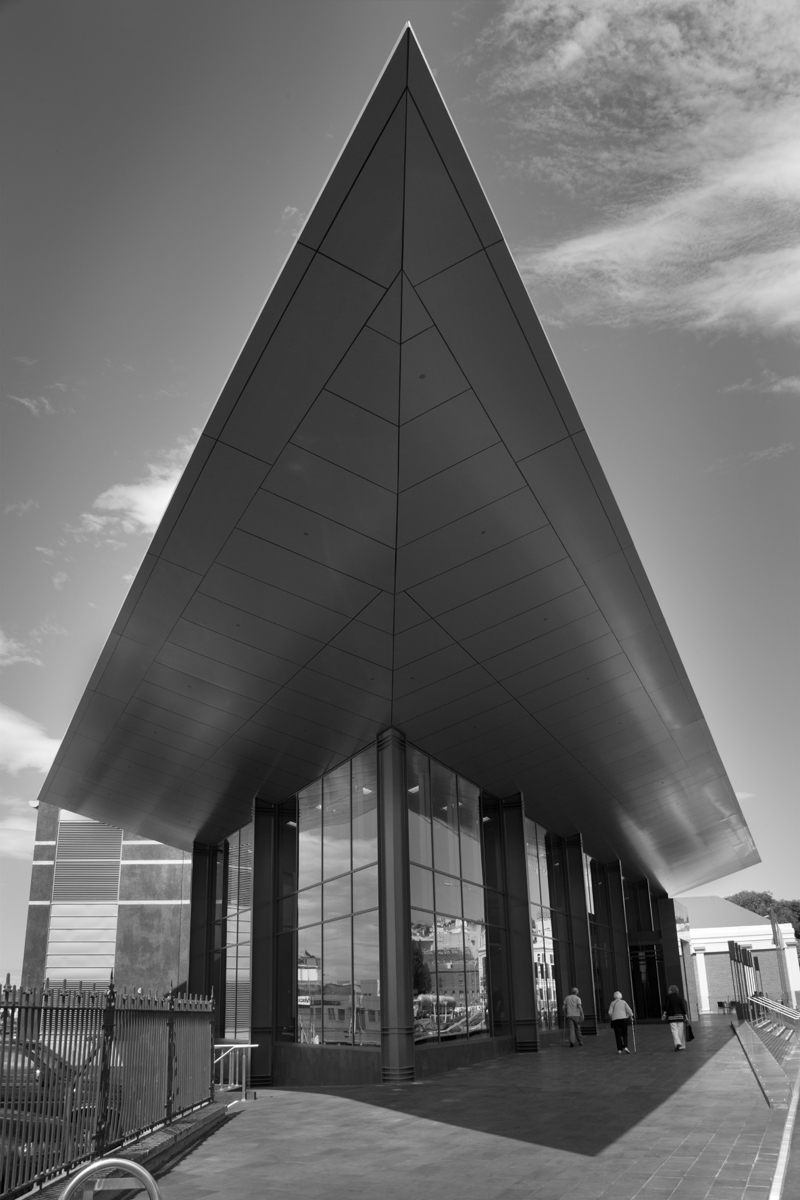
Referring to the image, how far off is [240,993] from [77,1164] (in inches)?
640

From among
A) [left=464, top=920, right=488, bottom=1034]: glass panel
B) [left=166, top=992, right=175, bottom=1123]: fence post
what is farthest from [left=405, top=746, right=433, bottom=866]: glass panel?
[left=166, top=992, right=175, bottom=1123]: fence post

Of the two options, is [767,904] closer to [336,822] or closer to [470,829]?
[470,829]

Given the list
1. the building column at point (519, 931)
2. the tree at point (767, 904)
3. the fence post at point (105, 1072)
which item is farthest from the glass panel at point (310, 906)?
the tree at point (767, 904)

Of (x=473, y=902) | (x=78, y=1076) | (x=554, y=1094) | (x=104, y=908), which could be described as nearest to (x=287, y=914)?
(x=473, y=902)

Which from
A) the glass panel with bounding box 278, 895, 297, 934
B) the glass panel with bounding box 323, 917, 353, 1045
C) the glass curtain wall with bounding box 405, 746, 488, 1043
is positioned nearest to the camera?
the glass curtain wall with bounding box 405, 746, 488, 1043

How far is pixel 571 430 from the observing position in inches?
389

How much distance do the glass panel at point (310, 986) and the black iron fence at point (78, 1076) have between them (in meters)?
7.83

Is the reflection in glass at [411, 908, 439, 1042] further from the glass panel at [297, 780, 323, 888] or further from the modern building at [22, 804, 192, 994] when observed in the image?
the modern building at [22, 804, 192, 994]

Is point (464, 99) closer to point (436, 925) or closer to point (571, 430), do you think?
point (571, 430)

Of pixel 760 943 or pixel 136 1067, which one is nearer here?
pixel 136 1067

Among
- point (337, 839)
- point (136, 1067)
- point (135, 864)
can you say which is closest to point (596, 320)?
point (337, 839)

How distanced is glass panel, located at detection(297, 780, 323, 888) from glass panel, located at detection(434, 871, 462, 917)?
2.78 metres

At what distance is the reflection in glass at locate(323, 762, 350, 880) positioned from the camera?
19.0 meters

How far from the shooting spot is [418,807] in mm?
18703
